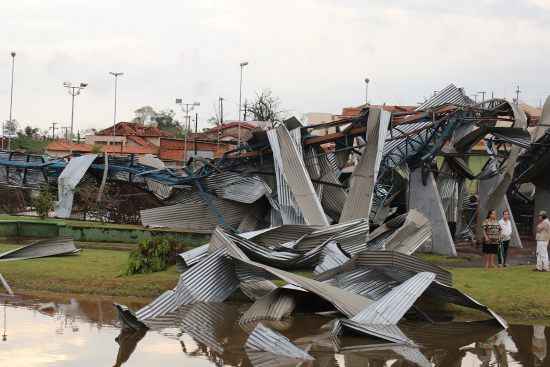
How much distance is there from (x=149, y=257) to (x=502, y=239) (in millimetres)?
7785

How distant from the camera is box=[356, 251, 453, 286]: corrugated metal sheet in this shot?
15.9 m

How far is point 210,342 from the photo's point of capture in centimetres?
1366

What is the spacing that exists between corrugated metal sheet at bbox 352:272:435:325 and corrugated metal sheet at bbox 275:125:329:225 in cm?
818

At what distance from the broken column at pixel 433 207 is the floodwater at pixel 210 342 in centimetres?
977

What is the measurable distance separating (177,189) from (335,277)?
13358mm

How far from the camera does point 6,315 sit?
606 inches

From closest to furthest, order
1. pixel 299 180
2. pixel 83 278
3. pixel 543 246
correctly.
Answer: pixel 83 278, pixel 543 246, pixel 299 180

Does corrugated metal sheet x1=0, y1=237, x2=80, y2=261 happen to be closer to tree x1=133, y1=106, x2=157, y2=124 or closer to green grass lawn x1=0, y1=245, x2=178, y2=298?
green grass lawn x1=0, y1=245, x2=178, y2=298

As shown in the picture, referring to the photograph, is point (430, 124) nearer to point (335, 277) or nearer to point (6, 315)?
point (335, 277)

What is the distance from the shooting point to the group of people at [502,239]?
19812mm

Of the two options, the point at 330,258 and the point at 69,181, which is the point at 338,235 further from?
the point at 69,181

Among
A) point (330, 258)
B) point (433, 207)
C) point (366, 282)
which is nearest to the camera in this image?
point (366, 282)

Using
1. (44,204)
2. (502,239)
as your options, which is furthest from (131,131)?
(502,239)

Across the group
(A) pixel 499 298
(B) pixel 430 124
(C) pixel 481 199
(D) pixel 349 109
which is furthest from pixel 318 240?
(D) pixel 349 109
